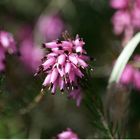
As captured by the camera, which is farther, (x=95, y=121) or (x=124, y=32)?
(x=124, y=32)

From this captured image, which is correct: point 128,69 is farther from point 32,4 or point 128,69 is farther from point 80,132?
point 32,4

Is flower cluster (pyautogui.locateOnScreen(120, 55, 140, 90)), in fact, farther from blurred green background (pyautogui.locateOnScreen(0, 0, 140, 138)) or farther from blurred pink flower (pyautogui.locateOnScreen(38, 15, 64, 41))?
blurred pink flower (pyautogui.locateOnScreen(38, 15, 64, 41))

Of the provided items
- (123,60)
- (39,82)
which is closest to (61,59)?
(123,60)

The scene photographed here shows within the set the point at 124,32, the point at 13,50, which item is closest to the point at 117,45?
the point at 124,32

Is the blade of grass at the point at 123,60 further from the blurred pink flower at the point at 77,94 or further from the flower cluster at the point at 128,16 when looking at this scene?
the flower cluster at the point at 128,16

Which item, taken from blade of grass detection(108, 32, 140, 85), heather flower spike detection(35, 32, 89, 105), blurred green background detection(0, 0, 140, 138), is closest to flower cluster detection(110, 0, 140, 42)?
blurred green background detection(0, 0, 140, 138)

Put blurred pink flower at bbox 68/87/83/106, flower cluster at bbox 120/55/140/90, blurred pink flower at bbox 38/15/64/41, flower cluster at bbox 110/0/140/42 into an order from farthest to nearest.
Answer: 1. blurred pink flower at bbox 38/15/64/41
2. flower cluster at bbox 110/0/140/42
3. flower cluster at bbox 120/55/140/90
4. blurred pink flower at bbox 68/87/83/106
